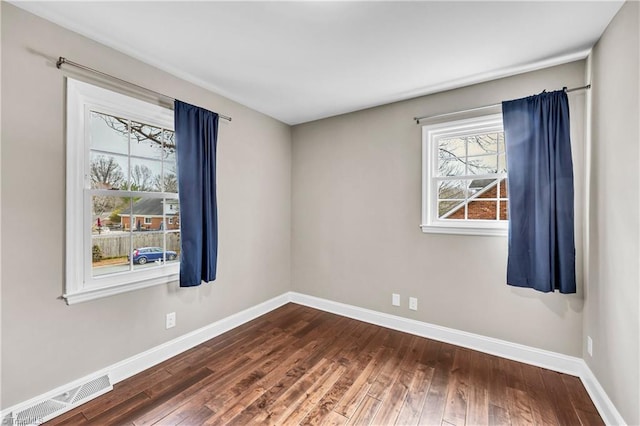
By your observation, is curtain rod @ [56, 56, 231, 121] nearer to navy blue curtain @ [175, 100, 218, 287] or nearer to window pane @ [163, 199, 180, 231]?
navy blue curtain @ [175, 100, 218, 287]

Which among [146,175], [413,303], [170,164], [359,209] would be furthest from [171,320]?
[413,303]

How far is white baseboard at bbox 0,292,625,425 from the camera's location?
5.83ft

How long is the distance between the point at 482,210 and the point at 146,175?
3100mm

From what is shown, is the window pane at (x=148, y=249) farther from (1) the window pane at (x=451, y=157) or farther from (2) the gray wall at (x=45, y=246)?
(1) the window pane at (x=451, y=157)

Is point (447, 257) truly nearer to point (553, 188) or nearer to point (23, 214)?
point (553, 188)

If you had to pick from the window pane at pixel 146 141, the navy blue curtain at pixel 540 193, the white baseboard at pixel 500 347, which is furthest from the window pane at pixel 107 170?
the navy blue curtain at pixel 540 193

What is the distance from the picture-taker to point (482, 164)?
8.66 ft

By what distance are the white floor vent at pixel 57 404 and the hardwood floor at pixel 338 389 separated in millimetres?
55

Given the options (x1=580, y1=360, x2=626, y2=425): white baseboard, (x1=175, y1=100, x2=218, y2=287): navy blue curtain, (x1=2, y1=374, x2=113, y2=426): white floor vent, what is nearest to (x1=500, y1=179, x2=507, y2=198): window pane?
(x1=580, y1=360, x2=626, y2=425): white baseboard

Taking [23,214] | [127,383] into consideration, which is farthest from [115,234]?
[127,383]

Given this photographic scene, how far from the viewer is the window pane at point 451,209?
2.75 m

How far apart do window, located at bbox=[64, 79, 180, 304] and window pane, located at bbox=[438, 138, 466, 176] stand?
104 inches

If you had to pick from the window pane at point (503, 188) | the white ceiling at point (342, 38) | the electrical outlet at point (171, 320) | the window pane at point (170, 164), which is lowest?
the electrical outlet at point (171, 320)

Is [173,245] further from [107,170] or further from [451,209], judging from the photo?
[451,209]
